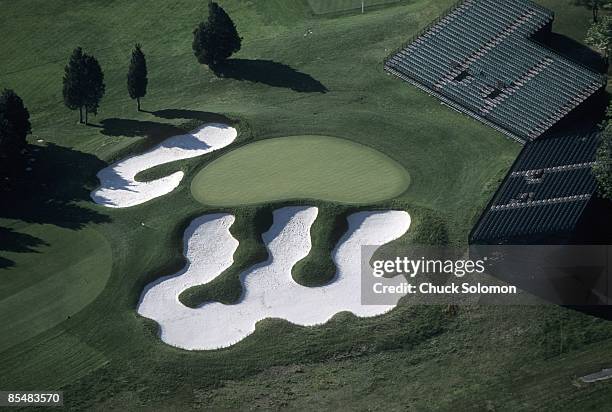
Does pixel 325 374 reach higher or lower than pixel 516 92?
lower

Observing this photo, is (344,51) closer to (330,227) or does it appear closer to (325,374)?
(330,227)

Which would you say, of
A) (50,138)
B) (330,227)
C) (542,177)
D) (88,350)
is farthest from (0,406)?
(542,177)

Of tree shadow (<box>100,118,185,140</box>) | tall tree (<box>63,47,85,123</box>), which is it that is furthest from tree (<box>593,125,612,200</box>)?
tall tree (<box>63,47,85,123</box>)

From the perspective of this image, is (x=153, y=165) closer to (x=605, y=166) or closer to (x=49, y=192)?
(x=49, y=192)

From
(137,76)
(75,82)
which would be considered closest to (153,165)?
(137,76)

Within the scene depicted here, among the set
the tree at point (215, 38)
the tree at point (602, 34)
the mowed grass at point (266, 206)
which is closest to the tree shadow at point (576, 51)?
the tree at point (602, 34)

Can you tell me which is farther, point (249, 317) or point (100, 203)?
point (100, 203)
